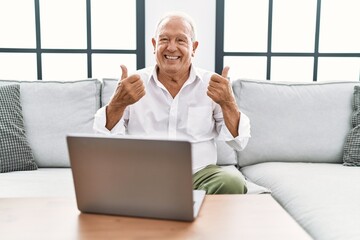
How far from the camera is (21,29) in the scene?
286cm

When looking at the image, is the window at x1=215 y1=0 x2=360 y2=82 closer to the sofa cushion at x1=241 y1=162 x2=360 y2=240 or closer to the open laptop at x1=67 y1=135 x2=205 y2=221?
the sofa cushion at x1=241 y1=162 x2=360 y2=240

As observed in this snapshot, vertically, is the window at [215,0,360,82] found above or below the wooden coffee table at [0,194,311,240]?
above

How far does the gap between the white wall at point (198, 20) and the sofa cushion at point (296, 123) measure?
641mm

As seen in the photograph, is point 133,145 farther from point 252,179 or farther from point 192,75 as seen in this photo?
point 252,179

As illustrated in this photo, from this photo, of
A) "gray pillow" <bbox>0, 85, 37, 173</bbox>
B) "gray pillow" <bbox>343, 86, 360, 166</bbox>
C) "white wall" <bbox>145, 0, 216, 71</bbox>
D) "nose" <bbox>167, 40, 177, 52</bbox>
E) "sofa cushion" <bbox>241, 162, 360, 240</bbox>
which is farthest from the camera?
"white wall" <bbox>145, 0, 216, 71</bbox>

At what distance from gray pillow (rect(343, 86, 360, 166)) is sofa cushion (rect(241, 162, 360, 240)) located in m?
0.06

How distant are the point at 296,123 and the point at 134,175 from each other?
1.49 metres

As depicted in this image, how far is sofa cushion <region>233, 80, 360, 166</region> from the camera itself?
214 cm

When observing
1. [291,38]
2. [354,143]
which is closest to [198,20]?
[291,38]

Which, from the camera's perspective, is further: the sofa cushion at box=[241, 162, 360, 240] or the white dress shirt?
the white dress shirt

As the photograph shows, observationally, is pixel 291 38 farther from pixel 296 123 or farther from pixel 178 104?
pixel 178 104

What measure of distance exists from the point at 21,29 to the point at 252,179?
79.1 inches

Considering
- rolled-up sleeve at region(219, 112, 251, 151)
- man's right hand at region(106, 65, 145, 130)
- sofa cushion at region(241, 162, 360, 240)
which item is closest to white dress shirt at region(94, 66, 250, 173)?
rolled-up sleeve at region(219, 112, 251, 151)

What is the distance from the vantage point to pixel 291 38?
116 inches
